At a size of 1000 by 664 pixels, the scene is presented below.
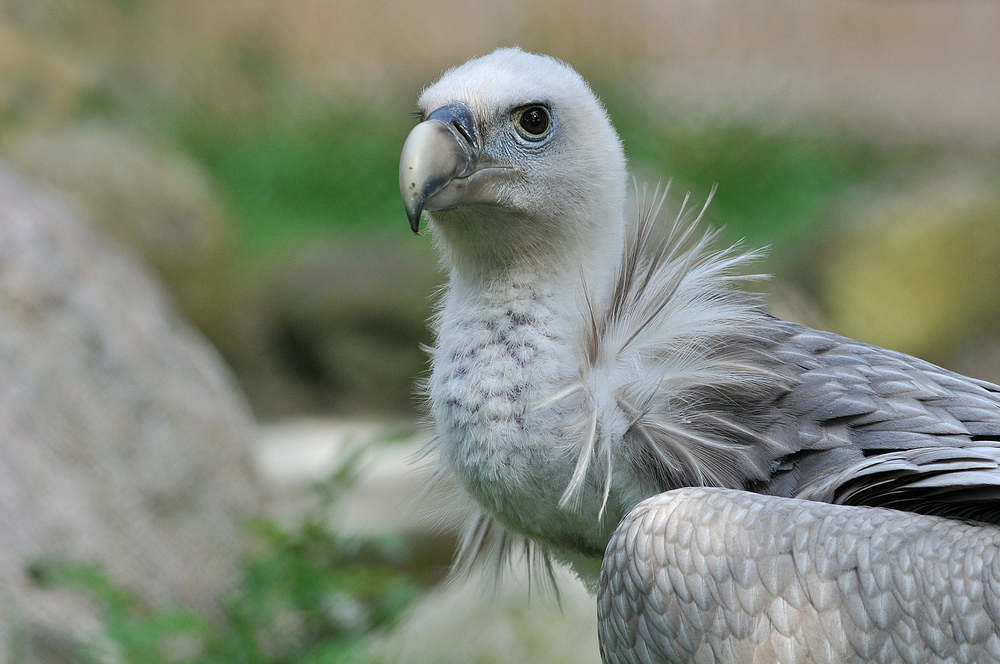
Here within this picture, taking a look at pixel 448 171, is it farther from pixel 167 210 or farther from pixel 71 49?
pixel 71 49

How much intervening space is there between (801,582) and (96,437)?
10.3 feet

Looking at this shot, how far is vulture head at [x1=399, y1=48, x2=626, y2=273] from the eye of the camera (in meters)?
2.36

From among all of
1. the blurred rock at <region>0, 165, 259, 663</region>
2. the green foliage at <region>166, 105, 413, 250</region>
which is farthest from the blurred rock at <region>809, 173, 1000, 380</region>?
the blurred rock at <region>0, 165, 259, 663</region>

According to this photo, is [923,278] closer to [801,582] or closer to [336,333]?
[336,333]

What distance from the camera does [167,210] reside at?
7262 millimetres

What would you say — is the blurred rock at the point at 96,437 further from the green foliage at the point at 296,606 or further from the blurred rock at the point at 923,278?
the blurred rock at the point at 923,278

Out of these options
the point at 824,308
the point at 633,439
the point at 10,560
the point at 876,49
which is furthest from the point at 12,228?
the point at 876,49

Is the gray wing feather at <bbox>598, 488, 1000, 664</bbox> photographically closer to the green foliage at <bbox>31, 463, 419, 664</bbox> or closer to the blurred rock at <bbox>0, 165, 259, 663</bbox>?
the green foliage at <bbox>31, 463, 419, 664</bbox>

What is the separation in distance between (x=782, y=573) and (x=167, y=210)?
609cm

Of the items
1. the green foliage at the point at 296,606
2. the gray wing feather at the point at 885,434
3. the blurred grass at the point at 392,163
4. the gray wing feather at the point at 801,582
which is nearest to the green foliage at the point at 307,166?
the blurred grass at the point at 392,163

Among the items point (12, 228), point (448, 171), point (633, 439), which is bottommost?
point (633, 439)

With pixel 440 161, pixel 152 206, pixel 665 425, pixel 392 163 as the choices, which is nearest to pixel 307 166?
pixel 392 163

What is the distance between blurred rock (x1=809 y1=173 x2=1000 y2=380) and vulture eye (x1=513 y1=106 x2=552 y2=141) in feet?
17.5

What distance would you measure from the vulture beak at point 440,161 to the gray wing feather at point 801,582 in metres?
0.76
